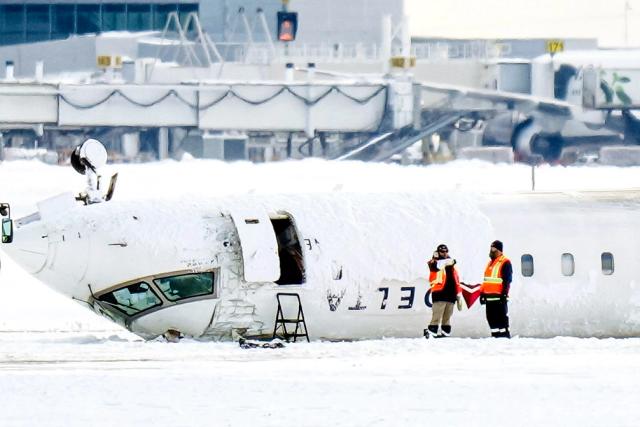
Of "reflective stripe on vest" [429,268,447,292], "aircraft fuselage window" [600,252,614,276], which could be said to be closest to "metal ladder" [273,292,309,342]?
"reflective stripe on vest" [429,268,447,292]

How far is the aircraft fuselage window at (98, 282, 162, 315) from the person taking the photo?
3681cm

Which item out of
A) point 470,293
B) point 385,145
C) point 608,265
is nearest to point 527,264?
point 470,293

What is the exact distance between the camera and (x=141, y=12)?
16550 centimetres

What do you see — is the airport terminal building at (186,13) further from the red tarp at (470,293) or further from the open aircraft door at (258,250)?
the open aircraft door at (258,250)

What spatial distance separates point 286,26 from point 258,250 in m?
105

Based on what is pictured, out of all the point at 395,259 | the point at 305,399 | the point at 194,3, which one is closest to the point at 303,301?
the point at 395,259

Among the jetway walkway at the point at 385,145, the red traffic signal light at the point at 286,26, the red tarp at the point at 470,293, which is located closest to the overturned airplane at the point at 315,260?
the red tarp at the point at 470,293

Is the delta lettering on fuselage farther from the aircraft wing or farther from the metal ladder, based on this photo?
the aircraft wing

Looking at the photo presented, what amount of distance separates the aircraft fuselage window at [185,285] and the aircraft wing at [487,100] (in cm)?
8301

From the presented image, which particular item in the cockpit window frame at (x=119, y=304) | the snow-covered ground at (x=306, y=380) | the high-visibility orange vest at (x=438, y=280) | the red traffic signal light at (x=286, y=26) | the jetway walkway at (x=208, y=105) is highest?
the red traffic signal light at (x=286, y=26)

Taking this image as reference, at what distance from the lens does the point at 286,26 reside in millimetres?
140000

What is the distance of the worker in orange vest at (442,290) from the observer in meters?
37.3

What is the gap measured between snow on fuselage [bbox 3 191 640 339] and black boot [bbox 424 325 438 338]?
22 cm

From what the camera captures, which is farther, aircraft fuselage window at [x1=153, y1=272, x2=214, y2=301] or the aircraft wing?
the aircraft wing
